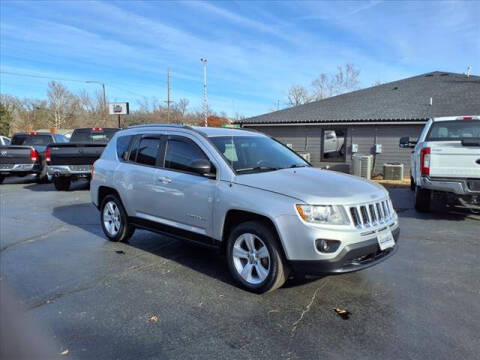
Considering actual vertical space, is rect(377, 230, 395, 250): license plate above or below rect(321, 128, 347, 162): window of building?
below

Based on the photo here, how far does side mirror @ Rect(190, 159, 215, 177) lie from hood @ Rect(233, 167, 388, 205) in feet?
1.17

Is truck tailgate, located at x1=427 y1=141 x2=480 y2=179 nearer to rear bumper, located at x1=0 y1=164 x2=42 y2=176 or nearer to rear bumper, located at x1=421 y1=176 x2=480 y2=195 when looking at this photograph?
rear bumper, located at x1=421 y1=176 x2=480 y2=195

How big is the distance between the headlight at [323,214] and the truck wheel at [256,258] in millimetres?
430

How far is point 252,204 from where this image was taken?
384 cm

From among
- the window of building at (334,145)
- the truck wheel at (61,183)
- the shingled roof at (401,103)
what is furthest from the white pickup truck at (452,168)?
the window of building at (334,145)

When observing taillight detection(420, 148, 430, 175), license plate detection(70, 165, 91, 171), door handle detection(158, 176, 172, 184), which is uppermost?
taillight detection(420, 148, 430, 175)

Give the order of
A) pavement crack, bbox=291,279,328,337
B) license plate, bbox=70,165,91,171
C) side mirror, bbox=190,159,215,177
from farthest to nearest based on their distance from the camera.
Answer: license plate, bbox=70,165,91,171 < side mirror, bbox=190,159,215,177 < pavement crack, bbox=291,279,328,337

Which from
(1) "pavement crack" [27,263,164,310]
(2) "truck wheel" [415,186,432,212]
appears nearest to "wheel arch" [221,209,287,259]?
(1) "pavement crack" [27,263,164,310]

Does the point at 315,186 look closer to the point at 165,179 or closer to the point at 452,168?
the point at 165,179

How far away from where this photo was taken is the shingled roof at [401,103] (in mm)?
16703

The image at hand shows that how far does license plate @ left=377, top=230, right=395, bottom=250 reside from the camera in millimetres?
3839

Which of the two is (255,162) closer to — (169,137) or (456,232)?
(169,137)

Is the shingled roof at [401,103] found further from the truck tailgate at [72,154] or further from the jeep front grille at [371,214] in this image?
the jeep front grille at [371,214]

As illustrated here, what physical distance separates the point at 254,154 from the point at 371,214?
5.35ft
